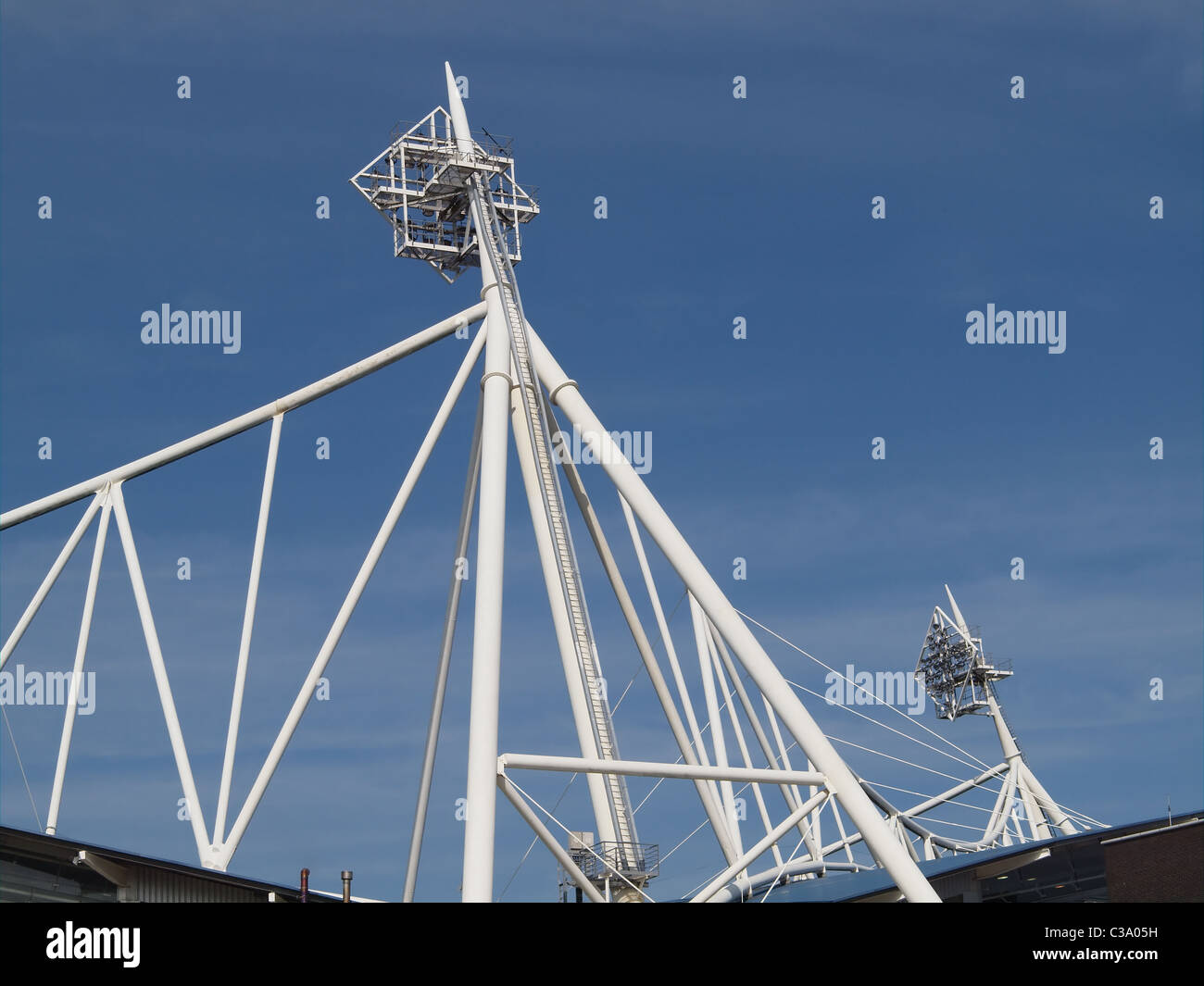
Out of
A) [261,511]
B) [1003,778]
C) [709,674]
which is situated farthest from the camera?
[1003,778]

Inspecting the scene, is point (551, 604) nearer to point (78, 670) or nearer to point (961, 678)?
point (78, 670)

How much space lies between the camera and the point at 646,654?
44.7 metres

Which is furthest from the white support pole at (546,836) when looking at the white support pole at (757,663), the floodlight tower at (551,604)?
the white support pole at (757,663)

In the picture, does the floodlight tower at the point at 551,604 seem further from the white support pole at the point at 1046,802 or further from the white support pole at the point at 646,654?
the white support pole at the point at 1046,802

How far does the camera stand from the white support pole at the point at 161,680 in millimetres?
36656

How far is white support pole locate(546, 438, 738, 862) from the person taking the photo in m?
43.6

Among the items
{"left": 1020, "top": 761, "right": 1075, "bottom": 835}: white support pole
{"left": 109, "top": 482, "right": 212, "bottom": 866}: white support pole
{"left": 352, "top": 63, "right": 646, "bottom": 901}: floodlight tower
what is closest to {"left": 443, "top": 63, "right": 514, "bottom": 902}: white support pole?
{"left": 352, "top": 63, "right": 646, "bottom": 901}: floodlight tower

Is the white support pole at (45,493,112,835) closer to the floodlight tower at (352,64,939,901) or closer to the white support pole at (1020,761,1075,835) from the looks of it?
the floodlight tower at (352,64,939,901)
